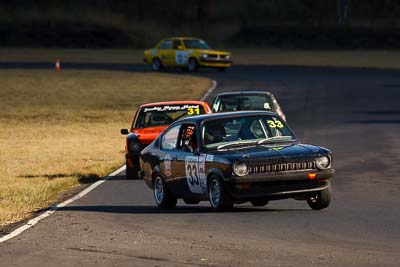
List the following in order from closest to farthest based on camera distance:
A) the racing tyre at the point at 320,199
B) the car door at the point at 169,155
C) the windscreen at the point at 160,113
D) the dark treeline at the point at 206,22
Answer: the racing tyre at the point at 320,199 → the car door at the point at 169,155 → the windscreen at the point at 160,113 → the dark treeline at the point at 206,22

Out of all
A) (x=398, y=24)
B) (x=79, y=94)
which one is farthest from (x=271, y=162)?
(x=398, y=24)

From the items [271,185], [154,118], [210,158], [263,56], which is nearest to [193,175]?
[210,158]

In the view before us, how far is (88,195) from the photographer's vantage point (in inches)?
750

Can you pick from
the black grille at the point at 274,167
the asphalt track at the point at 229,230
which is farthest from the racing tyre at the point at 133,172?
the black grille at the point at 274,167

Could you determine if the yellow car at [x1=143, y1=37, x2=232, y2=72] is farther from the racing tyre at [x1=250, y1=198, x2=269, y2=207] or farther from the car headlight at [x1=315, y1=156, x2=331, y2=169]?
the car headlight at [x1=315, y1=156, x2=331, y2=169]

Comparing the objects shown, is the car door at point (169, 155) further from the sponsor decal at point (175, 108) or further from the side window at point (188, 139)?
the sponsor decal at point (175, 108)

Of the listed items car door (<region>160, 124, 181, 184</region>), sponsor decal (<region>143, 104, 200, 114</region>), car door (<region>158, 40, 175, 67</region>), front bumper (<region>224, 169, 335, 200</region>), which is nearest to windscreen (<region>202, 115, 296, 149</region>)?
car door (<region>160, 124, 181, 184</region>)

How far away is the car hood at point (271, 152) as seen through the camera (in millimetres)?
15000

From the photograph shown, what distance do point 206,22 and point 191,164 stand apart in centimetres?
8434

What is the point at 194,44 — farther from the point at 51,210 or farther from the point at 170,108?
the point at 51,210

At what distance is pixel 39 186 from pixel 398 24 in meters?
81.0

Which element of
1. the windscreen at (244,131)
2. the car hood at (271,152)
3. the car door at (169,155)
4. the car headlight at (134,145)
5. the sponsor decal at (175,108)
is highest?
the windscreen at (244,131)

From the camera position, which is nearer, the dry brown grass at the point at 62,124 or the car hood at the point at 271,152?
the car hood at the point at 271,152

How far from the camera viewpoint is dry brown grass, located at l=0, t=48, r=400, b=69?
228ft
